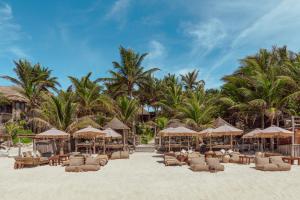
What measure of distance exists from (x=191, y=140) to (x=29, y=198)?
2227cm

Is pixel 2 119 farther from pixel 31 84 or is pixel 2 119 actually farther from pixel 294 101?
pixel 294 101

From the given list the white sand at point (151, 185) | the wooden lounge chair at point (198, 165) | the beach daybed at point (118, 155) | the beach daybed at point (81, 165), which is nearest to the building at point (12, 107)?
the beach daybed at point (118, 155)

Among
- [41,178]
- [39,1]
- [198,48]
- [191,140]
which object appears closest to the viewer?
[41,178]

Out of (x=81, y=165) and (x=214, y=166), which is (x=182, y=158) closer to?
(x=214, y=166)

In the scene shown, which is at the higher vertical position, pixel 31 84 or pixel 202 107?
pixel 31 84

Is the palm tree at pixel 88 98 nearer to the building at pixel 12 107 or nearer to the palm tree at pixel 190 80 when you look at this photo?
the building at pixel 12 107

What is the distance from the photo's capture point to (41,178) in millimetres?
12000

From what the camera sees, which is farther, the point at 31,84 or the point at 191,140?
the point at 31,84

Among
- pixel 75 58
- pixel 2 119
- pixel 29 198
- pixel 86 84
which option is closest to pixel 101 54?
pixel 86 84

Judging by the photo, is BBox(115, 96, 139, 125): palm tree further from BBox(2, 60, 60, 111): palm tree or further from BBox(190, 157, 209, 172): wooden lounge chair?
BBox(190, 157, 209, 172): wooden lounge chair

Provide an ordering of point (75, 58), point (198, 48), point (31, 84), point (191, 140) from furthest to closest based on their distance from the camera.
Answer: point (31, 84), point (191, 140), point (198, 48), point (75, 58)

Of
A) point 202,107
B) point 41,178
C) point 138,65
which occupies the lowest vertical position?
point 41,178

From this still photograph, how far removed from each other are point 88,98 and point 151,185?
63.2 ft

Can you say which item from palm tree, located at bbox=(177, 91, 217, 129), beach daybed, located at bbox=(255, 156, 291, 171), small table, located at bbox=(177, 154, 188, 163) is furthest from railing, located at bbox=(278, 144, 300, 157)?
small table, located at bbox=(177, 154, 188, 163)
